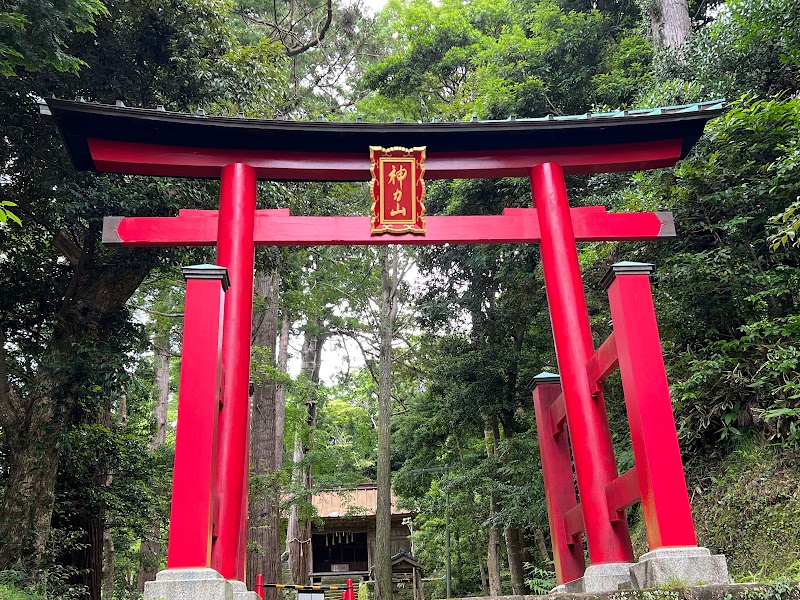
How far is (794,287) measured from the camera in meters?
6.32

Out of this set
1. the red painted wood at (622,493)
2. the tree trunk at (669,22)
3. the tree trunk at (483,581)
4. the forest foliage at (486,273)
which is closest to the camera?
the red painted wood at (622,493)

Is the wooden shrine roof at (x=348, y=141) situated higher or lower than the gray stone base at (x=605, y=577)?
higher

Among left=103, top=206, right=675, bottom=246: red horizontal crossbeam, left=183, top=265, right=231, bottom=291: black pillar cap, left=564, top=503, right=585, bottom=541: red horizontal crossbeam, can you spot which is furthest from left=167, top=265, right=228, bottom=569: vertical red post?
left=564, top=503, right=585, bottom=541: red horizontal crossbeam

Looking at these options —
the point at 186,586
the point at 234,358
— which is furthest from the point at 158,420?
the point at 186,586

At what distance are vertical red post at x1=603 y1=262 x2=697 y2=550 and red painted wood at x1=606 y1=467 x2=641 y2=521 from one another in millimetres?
136

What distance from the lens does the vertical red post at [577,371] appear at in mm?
4758

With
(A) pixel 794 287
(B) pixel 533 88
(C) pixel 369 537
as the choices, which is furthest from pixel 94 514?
(C) pixel 369 537

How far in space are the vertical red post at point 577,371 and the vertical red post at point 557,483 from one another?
32.9 inches

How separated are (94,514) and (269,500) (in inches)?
176

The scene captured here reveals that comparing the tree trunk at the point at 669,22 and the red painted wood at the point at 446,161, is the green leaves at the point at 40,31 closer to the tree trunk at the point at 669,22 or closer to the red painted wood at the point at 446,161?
the red painted wood at the point at 446,161

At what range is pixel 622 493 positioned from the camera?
15.0 feet

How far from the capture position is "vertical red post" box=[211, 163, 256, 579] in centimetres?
463

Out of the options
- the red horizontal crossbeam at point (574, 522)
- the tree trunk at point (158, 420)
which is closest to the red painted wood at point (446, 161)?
the red horizontal crossbeam at point (574, 522)

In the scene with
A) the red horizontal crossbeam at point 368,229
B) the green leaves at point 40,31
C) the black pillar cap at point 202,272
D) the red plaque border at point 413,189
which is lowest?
the black pillar cap at point 202,272
